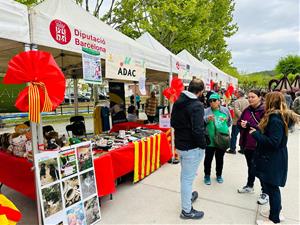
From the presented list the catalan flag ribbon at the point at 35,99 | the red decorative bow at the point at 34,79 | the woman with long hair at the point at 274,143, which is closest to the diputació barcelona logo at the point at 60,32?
the red decorative bow at the point at 34,79

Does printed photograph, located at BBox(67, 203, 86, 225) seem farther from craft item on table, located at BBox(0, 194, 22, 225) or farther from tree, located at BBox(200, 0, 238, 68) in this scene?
tree, located at BBox(200, 0, 238, 68)

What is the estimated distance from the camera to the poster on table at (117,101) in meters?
7.46

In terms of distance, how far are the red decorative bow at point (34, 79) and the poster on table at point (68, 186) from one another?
49 cm

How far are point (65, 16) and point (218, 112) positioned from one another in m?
2.64

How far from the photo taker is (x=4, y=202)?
1.48 meters

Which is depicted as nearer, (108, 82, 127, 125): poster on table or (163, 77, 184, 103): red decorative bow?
(163, 77, 184, 103): red decorative bow

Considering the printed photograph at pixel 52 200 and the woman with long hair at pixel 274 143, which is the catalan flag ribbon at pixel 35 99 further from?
the woman with long hair at pixel 274 143

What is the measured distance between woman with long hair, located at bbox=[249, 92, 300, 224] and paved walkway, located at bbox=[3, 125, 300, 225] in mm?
644

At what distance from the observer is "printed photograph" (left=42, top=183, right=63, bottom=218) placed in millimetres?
2318

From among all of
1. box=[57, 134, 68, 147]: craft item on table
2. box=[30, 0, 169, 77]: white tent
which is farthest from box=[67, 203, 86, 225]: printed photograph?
box=[30, 0, 169, 77]: white tent

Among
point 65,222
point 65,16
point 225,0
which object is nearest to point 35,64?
point 65,16

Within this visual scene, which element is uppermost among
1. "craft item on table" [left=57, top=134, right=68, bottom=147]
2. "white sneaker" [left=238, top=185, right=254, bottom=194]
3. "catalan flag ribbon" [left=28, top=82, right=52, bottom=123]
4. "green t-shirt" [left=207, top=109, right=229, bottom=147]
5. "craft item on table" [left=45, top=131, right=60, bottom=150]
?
"catalan flag ribbon" [left=28, top=82, right=52, bottom=123]

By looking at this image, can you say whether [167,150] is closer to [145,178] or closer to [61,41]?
[145,178]

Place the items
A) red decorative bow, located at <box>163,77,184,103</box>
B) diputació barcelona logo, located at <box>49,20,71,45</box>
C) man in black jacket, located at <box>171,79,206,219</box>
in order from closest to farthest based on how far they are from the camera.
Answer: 1. diputació barcelona logo, located at <box>49,20,71,45</box>
2. man in black jacket, located at <box>171,79,206,219</box>
3. red decorative bow, located at <box>163,77,184,103</box>
